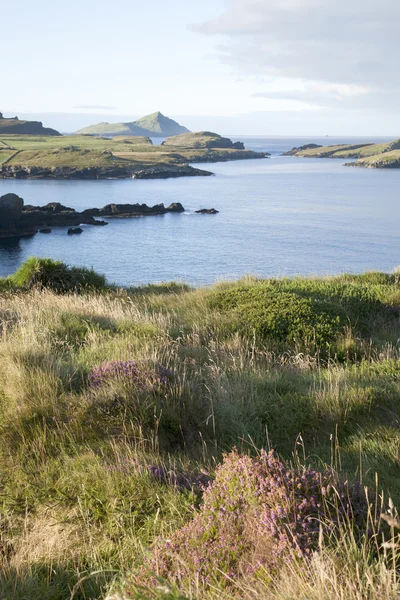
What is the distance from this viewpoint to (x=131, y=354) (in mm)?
7492

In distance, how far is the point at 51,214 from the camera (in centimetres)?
8175

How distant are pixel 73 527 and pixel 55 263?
15.4 m

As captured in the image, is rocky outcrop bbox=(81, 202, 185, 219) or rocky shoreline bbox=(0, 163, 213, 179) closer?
rocky outcrop bbox=(81, 202, 185, 219)

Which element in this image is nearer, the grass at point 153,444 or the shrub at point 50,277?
the grass at point 153,444

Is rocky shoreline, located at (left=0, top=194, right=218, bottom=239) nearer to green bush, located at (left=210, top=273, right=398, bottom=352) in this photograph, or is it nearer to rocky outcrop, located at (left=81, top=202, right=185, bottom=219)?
rocky outcrop, located at (left=81, top=202, right=185, bottom=219)

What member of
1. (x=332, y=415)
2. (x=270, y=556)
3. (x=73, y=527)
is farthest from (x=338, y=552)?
(x=332, y=415)

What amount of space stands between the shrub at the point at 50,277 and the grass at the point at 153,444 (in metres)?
7.57

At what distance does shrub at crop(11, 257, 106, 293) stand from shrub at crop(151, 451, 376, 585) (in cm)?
1411

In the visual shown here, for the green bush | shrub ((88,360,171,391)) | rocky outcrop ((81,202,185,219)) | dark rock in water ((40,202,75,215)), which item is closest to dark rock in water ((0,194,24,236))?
dark rock in water ((40,202,75,215))

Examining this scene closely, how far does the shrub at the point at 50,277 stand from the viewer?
17781mm

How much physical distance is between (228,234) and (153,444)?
66.0m

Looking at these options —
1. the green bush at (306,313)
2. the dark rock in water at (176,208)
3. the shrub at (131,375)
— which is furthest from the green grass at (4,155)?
the shrub at (131,375)

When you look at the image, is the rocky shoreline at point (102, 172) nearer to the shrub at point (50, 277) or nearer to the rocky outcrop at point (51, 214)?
the rocky outcrop at point (51, 214)

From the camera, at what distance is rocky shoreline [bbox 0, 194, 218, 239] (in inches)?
2953
